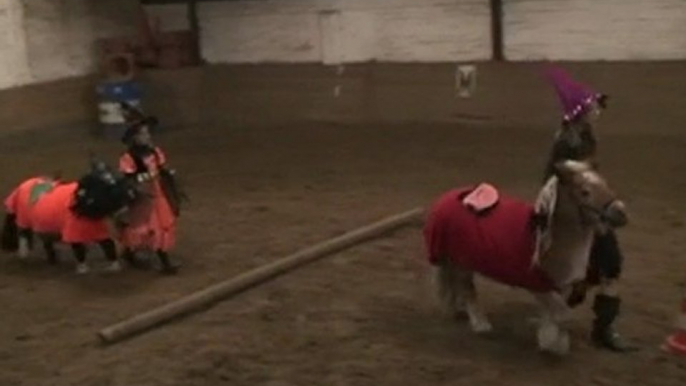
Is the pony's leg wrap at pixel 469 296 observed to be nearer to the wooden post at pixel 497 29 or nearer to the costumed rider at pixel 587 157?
the costumed rider at pixel 587 157

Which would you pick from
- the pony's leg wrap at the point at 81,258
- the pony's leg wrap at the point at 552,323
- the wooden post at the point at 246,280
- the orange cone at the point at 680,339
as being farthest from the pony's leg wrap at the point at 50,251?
the orange cone at the point at 680,339

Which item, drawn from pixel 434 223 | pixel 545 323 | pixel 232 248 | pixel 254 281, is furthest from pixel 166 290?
pixel 545 323

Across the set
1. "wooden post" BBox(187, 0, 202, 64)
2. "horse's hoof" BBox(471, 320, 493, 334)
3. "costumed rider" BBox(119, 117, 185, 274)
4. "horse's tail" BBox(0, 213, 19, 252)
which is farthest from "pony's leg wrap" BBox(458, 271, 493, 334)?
"wooden post" BBox(187, 0, 202, 64)

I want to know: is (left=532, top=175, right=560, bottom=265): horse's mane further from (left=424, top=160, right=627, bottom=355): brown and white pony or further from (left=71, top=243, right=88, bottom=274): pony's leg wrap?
(left=71, top=243, right=88, bottom=274): pony's leg wrap

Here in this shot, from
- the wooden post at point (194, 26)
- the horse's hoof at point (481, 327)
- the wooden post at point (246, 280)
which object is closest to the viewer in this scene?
the horse's hoof at point (481, 327)

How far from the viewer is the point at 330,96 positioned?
7434mm

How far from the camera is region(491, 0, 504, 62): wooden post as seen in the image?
22.5ft

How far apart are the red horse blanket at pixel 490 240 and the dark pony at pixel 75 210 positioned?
4.34 feet

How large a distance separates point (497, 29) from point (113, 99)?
8.68ft

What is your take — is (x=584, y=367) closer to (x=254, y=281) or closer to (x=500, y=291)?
(x=500, y=291)

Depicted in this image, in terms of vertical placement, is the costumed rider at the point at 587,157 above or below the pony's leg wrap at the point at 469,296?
above

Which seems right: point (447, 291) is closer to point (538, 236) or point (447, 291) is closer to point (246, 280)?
point (538, 236)

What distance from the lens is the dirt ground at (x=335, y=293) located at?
10.1 feet

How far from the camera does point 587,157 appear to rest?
9.91 feet
